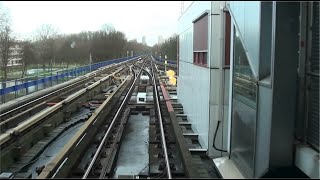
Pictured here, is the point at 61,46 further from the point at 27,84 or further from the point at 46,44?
the point at 27,84

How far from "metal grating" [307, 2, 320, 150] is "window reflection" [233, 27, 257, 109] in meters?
0.93

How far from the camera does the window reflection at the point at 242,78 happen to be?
585 cm

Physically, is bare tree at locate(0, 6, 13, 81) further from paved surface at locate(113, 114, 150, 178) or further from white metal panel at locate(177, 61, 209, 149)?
white metal panel at locate(177, 61, 209, 149)

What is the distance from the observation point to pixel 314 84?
4797mm

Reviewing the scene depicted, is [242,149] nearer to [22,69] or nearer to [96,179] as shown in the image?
[96,179]

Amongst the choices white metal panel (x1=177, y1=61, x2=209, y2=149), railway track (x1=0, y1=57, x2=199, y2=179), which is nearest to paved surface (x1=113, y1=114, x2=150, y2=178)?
railway track (x1=0, y1=57, x2=199, y2=179)

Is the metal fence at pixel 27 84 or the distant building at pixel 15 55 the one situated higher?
the distant building at pixel 15 55

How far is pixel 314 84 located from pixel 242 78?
1.70m

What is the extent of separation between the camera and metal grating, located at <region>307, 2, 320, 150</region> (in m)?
4.71

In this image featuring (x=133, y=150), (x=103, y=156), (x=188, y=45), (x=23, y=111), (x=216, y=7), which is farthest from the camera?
(x=23, y=111)

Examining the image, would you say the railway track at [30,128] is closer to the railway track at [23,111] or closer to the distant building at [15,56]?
the railway track at [23,111]

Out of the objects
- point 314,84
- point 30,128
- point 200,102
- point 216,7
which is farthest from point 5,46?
point 314,84

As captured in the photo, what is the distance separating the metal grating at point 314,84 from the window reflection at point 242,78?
0.93m

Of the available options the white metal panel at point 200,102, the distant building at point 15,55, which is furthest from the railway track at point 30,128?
the distant building at point 15,55
